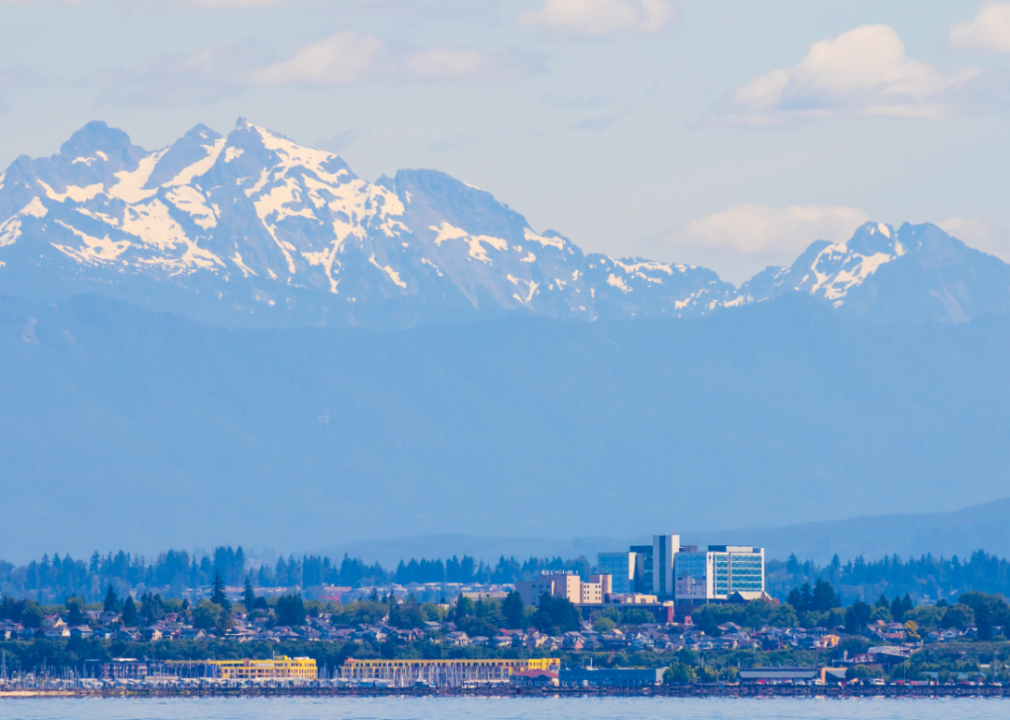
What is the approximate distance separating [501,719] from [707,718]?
1519 cm

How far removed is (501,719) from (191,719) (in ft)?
74.5

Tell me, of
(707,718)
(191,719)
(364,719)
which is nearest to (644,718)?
(707,718)

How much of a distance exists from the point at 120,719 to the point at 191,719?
5217mm

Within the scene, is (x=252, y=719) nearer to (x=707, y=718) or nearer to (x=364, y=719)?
(x=364, y=719)

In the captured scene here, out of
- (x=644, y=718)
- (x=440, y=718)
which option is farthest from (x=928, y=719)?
(x=440, y=718)

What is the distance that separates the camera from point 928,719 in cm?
19338

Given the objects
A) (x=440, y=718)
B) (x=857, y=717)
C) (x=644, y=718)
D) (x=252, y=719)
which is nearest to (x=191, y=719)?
(x=252, y=719)

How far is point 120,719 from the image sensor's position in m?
200

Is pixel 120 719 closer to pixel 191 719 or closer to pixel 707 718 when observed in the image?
pixel 191 719

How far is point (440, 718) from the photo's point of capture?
199625mm

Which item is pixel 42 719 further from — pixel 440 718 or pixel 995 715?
pixel 995 715

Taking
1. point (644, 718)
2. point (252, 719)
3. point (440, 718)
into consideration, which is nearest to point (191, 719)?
point (252, 719)

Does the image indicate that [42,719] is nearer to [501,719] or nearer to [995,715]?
[501,719]

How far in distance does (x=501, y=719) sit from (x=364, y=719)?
998 cm
